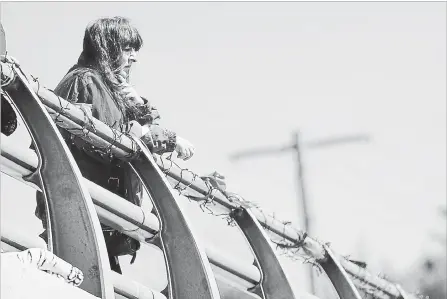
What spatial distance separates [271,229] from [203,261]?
1759 millimetres

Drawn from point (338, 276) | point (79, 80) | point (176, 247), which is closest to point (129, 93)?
point (79, 80)

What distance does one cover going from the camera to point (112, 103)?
6703mm

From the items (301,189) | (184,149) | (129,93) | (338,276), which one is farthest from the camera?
(301,189)

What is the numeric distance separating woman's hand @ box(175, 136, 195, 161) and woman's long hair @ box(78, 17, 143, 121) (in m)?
0.32

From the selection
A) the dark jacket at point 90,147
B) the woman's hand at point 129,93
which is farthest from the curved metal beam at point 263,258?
the woman's hand at point 129,93

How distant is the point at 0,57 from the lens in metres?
5.36

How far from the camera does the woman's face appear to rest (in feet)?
23.2

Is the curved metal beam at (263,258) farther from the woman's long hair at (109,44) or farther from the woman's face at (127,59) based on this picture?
the woman's face at (127,59)

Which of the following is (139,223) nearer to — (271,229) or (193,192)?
(193,192)

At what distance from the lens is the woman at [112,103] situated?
654cm

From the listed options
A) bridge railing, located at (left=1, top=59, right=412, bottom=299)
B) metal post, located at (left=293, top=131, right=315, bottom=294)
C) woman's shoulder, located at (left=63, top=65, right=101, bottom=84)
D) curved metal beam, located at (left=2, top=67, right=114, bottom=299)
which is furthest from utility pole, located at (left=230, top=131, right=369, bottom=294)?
curved metal beam, located at (left=2, top=67, right=114, bottom=299)

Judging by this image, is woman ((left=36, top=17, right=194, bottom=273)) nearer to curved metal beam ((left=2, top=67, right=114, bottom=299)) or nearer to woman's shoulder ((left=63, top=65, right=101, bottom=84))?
woman's shoulder ((left=63, top=65, right=101, bottom=84))

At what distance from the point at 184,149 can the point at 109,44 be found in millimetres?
790

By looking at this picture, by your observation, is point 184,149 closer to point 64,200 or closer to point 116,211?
point 116,211
